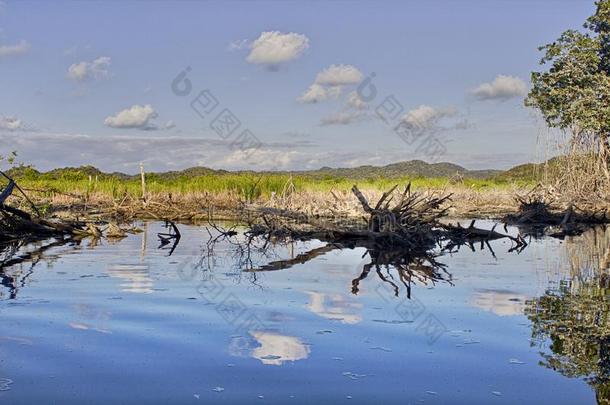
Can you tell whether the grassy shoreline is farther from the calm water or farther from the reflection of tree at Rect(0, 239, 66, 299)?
the calm water

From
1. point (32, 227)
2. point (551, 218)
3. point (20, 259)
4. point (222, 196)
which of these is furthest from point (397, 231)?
point (222, 196)

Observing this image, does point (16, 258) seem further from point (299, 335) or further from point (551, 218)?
point (551, 218)

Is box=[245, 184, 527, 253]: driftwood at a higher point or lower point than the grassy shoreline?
lower

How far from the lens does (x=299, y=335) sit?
6.10m

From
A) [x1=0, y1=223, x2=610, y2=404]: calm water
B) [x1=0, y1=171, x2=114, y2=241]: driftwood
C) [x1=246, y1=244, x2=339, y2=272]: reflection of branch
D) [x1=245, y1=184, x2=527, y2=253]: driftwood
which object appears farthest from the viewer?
[x1=0, y1=171, x2=114, y2=241]: driftwood

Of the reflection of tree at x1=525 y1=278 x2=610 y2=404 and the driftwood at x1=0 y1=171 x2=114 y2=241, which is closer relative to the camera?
the reflection of tree at x1=525 y1=278 x2=610 y2=404

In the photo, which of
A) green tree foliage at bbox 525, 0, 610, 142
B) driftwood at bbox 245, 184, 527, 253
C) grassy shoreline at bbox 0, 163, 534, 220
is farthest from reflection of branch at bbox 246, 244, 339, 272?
green tree foliage at bbox 525, 0, 610, 142

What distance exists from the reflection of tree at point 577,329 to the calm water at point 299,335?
19 mm

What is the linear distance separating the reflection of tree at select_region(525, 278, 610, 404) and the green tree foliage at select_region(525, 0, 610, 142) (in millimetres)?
20119

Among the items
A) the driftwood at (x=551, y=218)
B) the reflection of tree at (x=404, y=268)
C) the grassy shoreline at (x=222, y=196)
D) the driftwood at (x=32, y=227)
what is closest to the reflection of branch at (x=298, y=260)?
the reflection of tree at (x=404, y=268)

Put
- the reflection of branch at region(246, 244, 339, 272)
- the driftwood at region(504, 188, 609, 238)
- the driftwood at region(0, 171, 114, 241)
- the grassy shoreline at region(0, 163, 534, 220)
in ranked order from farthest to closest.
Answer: the grassy shoreline at region(0, 163, 534, 220) < the driftwood at region(504, 188, 609, 238) < the driftwood at region(0, 171, 114, 241) < the reflection of branch at region(246, 244, 339, 272)

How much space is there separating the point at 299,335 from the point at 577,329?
262 centimetres

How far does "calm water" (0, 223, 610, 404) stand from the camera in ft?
14.9

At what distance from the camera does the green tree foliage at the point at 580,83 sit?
27281 mm
